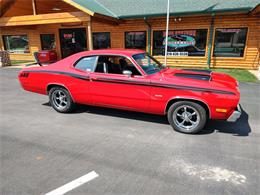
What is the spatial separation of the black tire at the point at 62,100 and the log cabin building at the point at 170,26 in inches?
229

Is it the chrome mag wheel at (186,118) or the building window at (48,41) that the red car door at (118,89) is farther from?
the building window at (48,41)

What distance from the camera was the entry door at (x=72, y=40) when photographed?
14.9 m

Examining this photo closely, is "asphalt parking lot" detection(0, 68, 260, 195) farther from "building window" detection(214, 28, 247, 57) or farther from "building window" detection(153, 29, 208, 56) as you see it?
"building window" detection(153, 29, 208, 56)

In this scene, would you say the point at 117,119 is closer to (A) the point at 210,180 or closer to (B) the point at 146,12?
(A) the point at 210,180

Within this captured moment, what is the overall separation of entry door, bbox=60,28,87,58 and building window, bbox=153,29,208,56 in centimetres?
583

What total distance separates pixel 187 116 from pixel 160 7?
1046 cm

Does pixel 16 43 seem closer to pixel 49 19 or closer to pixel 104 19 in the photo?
pixel 49 19

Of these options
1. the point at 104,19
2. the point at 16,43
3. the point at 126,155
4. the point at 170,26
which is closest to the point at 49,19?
the point at 104,19

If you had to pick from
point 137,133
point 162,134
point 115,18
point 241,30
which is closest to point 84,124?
point 137,133

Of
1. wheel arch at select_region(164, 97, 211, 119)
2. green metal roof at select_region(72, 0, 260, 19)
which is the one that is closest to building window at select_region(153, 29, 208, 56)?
green metal roof at select_region(72, 0, 260, 19)

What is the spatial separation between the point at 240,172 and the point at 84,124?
10.1 feet

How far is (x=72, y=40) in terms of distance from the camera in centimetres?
1530

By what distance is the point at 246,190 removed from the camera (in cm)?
233

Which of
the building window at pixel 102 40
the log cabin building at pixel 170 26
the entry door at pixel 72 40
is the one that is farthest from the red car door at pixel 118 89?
the entry door at pixel 72 40
